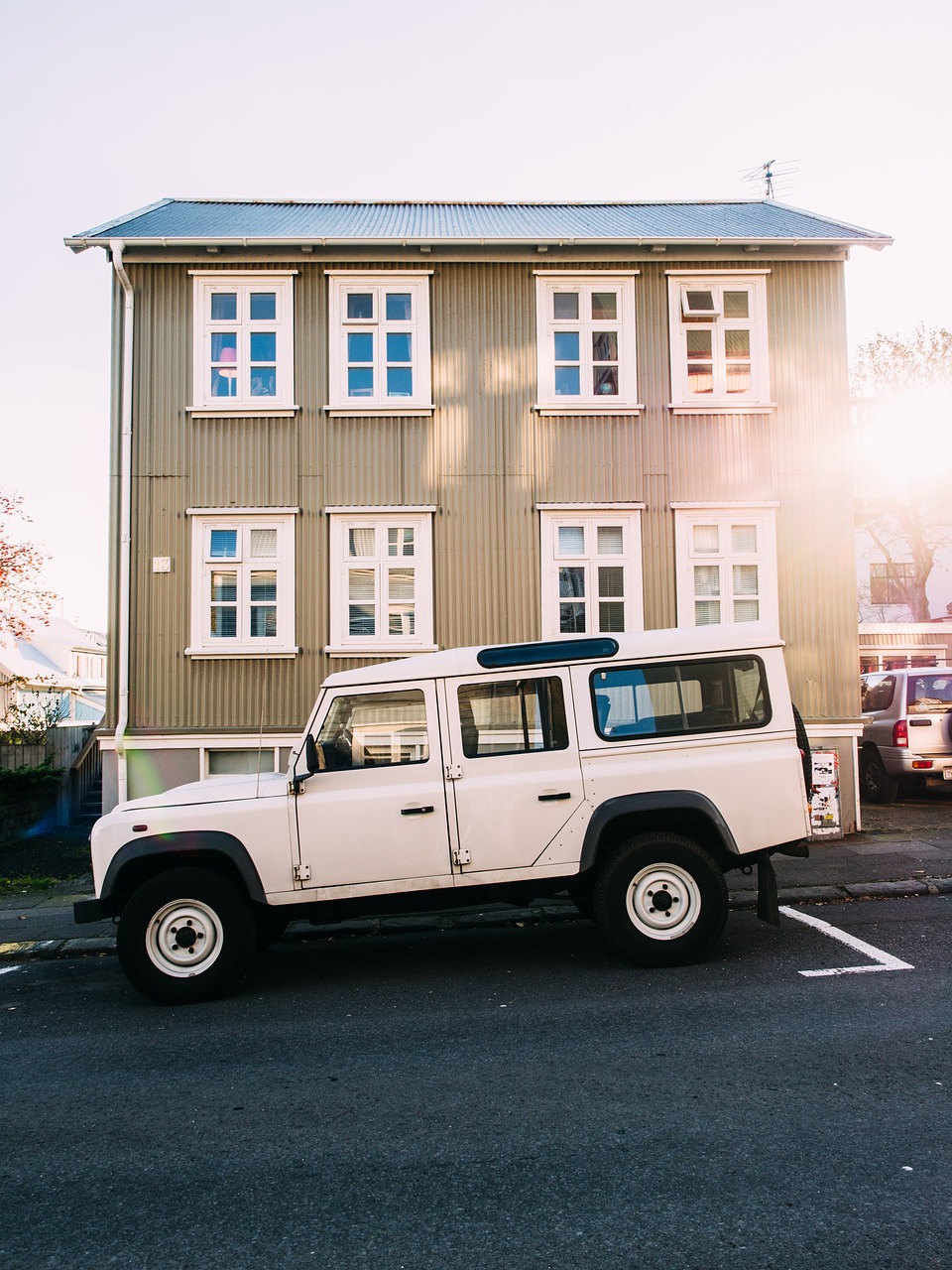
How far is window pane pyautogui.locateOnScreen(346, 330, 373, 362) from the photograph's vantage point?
42.1 feet

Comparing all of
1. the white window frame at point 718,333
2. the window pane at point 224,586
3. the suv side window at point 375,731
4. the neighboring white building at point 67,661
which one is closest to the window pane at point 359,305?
the window pane at point 224,586

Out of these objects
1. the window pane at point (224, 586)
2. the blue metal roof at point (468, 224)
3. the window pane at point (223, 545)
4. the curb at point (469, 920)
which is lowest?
the curb at point (469, 920)

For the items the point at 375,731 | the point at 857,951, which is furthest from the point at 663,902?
the point at 375,731

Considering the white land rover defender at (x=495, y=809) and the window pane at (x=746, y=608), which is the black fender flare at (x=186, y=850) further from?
the window pane at (x=746, y=608)

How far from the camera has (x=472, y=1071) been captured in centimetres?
477

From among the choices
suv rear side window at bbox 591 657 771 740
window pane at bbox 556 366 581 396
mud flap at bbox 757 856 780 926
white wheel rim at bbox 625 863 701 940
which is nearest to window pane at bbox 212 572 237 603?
window pane at bbox 556 366 581 396

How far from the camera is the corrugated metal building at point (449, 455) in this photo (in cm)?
1233

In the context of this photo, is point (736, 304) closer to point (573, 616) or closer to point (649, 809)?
point (573, 616)

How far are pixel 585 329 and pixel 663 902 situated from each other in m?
8.82

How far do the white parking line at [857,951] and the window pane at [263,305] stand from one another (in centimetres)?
996

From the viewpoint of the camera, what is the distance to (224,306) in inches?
506

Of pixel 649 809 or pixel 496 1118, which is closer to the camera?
pixel 496 1118

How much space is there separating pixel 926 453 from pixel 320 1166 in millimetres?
34374

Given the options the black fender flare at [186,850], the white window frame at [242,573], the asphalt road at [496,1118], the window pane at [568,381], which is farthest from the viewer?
the window pane at [568,381]
